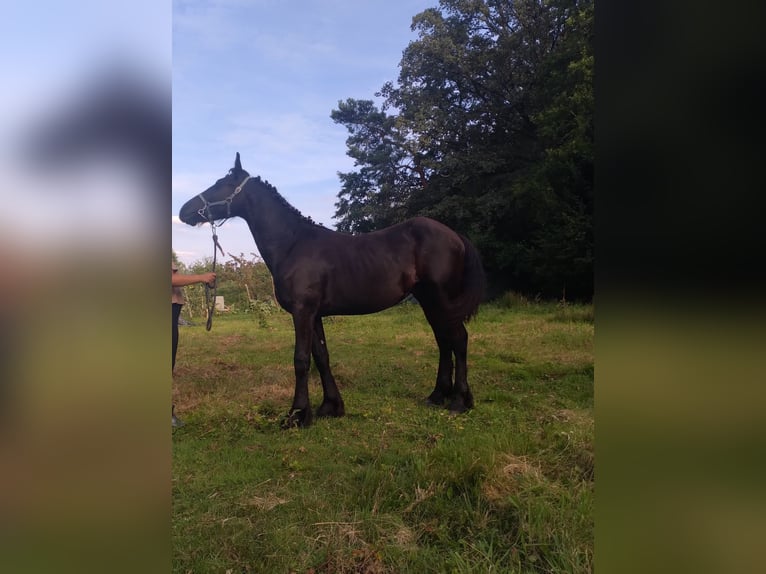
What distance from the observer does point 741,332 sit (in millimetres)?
465

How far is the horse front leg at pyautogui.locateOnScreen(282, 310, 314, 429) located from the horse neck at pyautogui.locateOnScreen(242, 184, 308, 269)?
617 millimetres

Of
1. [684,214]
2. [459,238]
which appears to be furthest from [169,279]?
[459,238]

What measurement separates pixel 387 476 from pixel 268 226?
2505 millimetres

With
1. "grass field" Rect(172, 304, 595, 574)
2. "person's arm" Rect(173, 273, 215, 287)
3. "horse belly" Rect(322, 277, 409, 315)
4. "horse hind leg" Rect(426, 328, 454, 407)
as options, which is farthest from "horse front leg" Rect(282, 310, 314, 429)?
"horse hind leg" Rect(426, 328, 454, 407)

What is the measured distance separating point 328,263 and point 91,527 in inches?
142

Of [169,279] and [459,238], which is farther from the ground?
[459,238]

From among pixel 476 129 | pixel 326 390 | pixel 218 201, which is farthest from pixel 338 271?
pixel 476 129

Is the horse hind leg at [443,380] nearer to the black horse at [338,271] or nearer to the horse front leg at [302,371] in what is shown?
the black horse at [338,271]

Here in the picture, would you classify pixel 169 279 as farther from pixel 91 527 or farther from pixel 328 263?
pixel 328 263

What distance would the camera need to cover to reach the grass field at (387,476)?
1940 mm

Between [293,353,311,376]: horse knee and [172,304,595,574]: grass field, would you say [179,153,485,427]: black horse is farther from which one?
[172,304,595,574]: grass field

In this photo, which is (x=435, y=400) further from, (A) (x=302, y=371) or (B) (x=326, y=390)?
(A) (x=302, y=371)

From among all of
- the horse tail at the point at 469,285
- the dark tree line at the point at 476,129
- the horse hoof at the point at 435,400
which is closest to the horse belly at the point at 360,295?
the horse tail at the point at 469,285

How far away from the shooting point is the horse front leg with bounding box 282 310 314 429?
3916 millimetres
